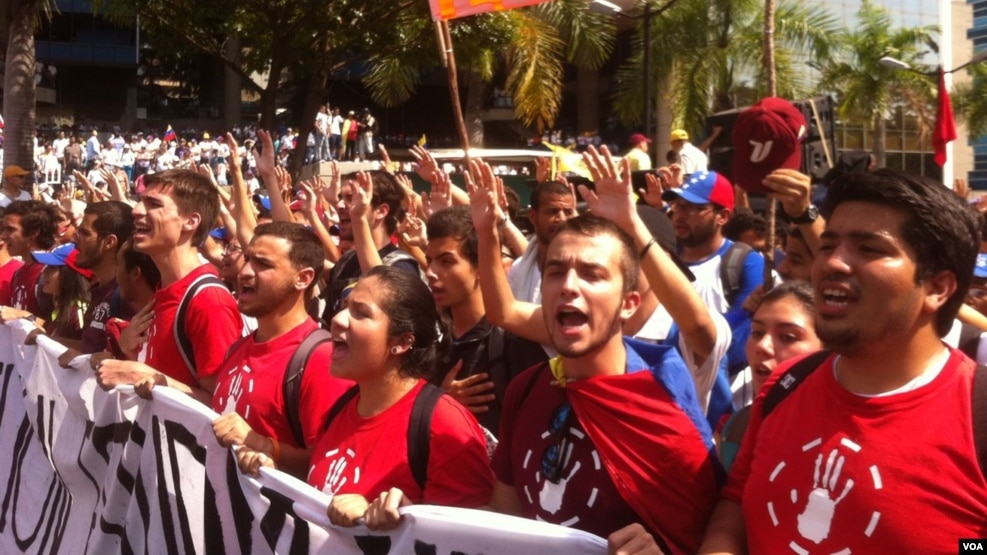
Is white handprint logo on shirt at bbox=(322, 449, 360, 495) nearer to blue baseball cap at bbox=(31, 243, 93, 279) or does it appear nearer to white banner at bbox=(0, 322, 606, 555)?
white banner at bbox=(0, 322, 606, 555)

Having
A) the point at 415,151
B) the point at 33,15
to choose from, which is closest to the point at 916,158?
the point at 33,15

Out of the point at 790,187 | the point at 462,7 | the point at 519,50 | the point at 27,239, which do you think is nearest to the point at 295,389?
the point at 790,187

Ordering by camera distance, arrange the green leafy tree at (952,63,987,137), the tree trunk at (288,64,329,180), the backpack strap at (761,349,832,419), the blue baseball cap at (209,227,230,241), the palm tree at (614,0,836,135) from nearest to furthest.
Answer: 1. the backpack strap at (761,349,832,419)
2. the blue baseball cap at (209,227,230,241)
3. the tree trunk at (288,64,329,180)
4. the palm tree at (614,0,836,135)
5. the green leafy tree at (952,63,987,137)

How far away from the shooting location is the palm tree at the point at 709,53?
77.7 feet

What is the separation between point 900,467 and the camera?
212 cm

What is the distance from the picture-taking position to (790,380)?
248 centimetres

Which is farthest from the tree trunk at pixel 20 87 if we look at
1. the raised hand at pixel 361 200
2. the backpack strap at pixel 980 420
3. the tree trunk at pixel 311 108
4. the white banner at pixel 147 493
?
the backpack strap at pixel 980 420

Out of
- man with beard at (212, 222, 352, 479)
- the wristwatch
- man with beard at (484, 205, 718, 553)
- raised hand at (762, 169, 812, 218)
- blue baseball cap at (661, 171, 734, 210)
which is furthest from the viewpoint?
blue baseball cap at (661, 171, 734, 210)

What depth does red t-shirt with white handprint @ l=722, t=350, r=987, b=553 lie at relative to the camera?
6.81 feet

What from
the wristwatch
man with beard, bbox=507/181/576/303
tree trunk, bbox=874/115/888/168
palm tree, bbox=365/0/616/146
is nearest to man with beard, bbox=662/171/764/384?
man with beard, bbox=507/181/576/303

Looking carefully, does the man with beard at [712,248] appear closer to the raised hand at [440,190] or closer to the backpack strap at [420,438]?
the raised hand at [440,190]

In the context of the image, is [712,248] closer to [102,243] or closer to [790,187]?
[790,187]

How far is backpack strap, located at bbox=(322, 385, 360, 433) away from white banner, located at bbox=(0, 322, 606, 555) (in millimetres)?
306

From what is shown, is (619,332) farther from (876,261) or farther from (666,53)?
(666,53)
